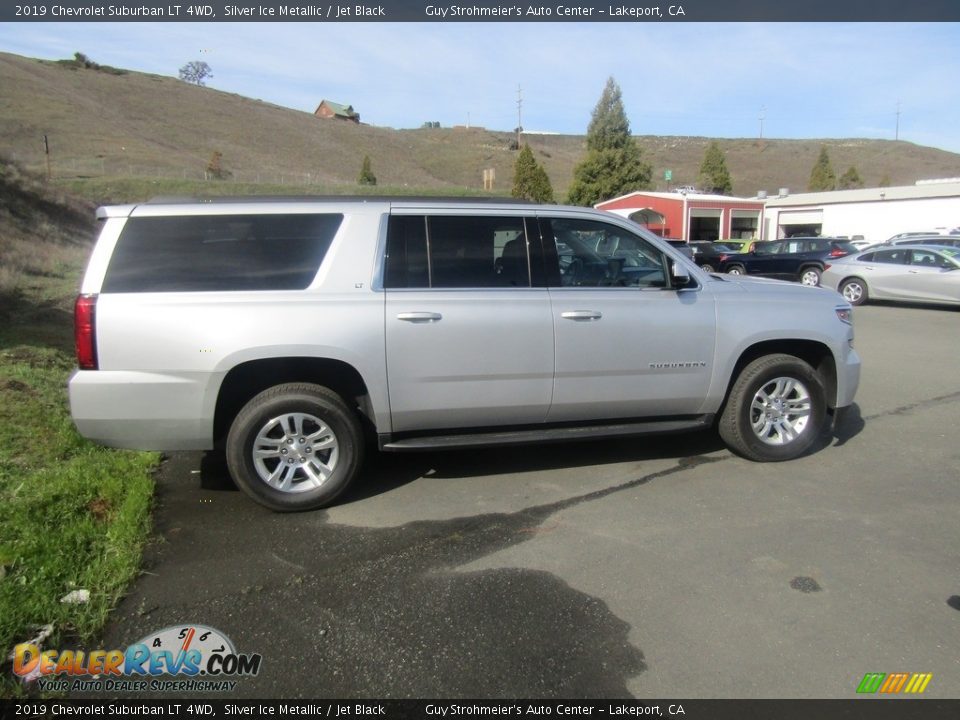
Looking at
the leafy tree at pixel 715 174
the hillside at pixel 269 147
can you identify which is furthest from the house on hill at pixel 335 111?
the leafy tree at pixel 715 174

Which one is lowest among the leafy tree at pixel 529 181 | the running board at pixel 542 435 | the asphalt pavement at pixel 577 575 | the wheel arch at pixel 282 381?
the asphalt pavement at pixel 577 575

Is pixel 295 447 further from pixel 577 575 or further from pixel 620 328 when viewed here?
pixel 620 328

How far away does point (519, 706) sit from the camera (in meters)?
2.62

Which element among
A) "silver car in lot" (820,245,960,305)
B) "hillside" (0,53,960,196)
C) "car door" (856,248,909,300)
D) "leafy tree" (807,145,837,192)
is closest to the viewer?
"silver car in lot" (820,245,960,305)

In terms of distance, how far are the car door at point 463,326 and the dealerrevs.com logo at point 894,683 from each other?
8.10ft

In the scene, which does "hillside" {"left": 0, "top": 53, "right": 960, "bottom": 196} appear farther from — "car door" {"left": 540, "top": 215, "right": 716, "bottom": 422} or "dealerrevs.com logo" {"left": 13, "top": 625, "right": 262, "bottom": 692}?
"dealerrevs.com logo" {"left": 13, "top": 625, "right": 262, "bottom": 692}

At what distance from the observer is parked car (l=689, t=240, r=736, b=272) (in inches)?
937

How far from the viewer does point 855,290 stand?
54.6 feet

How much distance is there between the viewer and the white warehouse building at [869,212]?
3500cm

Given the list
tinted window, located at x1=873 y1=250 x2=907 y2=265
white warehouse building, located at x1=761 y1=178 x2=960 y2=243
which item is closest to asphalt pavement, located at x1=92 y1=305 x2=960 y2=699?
tinted window, located at x1=873 y1=250 x2=907 y2=265

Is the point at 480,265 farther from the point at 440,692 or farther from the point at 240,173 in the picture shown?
the point at 240,173

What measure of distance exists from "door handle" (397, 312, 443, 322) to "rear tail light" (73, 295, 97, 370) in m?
1.79

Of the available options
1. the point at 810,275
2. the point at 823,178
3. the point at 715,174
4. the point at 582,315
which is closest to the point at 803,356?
the point at 582,315

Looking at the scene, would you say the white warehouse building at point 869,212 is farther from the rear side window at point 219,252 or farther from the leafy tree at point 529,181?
the rear side window at point 219,252
